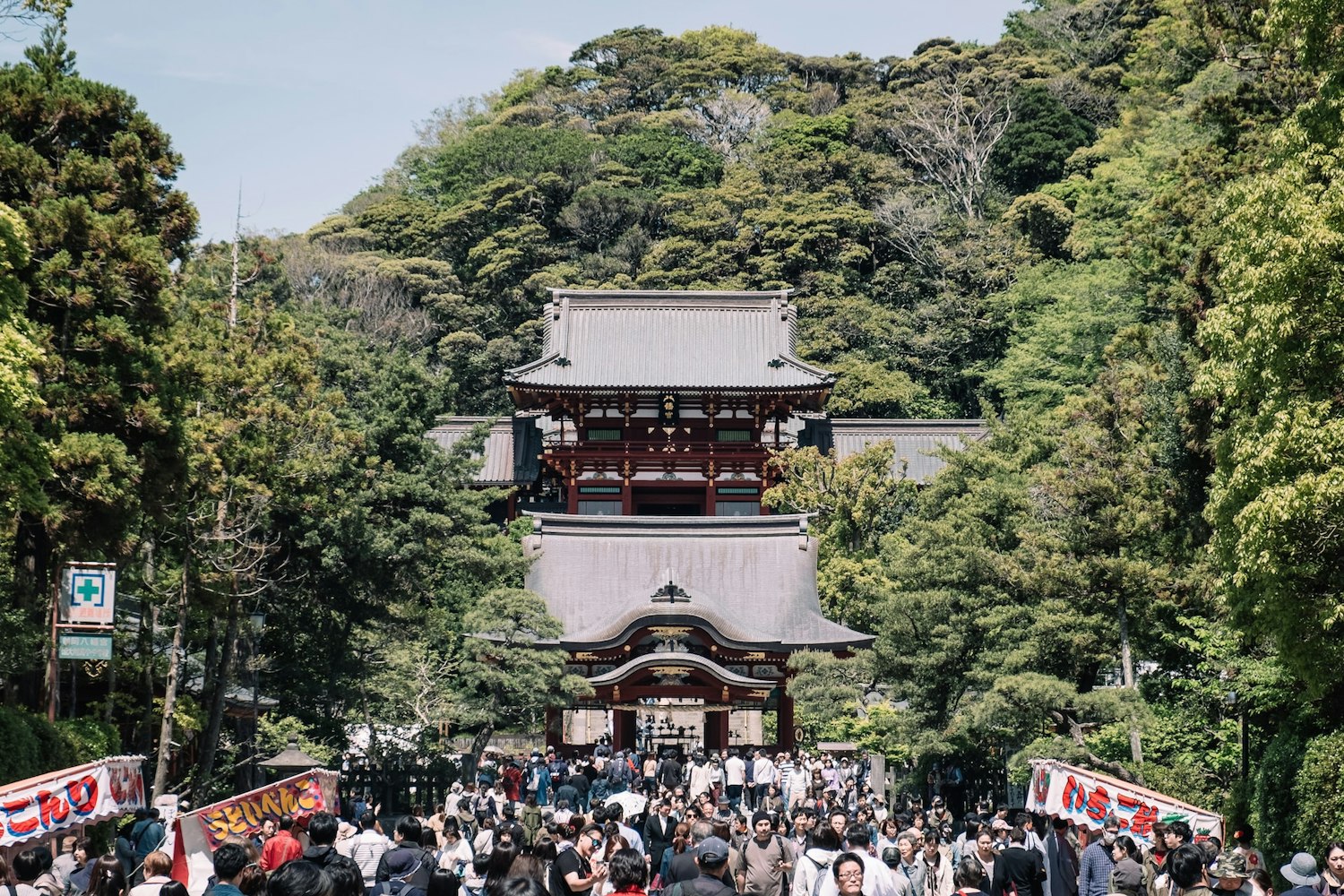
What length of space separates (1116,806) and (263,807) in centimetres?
679

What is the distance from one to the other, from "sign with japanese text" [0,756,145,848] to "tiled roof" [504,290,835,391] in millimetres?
26949

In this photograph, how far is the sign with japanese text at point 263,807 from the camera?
11102 mm

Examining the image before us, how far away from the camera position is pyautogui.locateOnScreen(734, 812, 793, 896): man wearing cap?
34.6 feet

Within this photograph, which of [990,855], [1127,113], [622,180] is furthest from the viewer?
[622,180]

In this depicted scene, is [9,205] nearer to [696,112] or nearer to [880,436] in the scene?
[880,436]

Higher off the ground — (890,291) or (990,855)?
(890,291)

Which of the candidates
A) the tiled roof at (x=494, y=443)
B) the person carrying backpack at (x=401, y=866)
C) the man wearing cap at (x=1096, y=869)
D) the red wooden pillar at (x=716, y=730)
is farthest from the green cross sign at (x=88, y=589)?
the tiled roof at (x=494, y=443)

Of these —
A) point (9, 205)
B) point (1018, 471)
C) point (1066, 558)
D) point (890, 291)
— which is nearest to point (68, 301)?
point (9, 205)

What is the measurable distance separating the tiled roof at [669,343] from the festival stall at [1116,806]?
27249mm

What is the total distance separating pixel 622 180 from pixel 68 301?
42.8 meters

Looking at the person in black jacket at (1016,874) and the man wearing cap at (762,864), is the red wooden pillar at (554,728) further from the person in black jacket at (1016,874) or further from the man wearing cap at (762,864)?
the person in black jacket at (1016,874)

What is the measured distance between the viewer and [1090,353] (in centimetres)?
3959

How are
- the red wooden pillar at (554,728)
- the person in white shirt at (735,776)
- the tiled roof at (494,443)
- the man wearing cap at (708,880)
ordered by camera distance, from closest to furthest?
the man wearing cap at (708,880) < the person in white shirt at (735,776) < the red wooden pillar at (554,728) < the tiled roof at (494,443)

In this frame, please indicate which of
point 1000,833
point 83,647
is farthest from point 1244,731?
point 83,647
